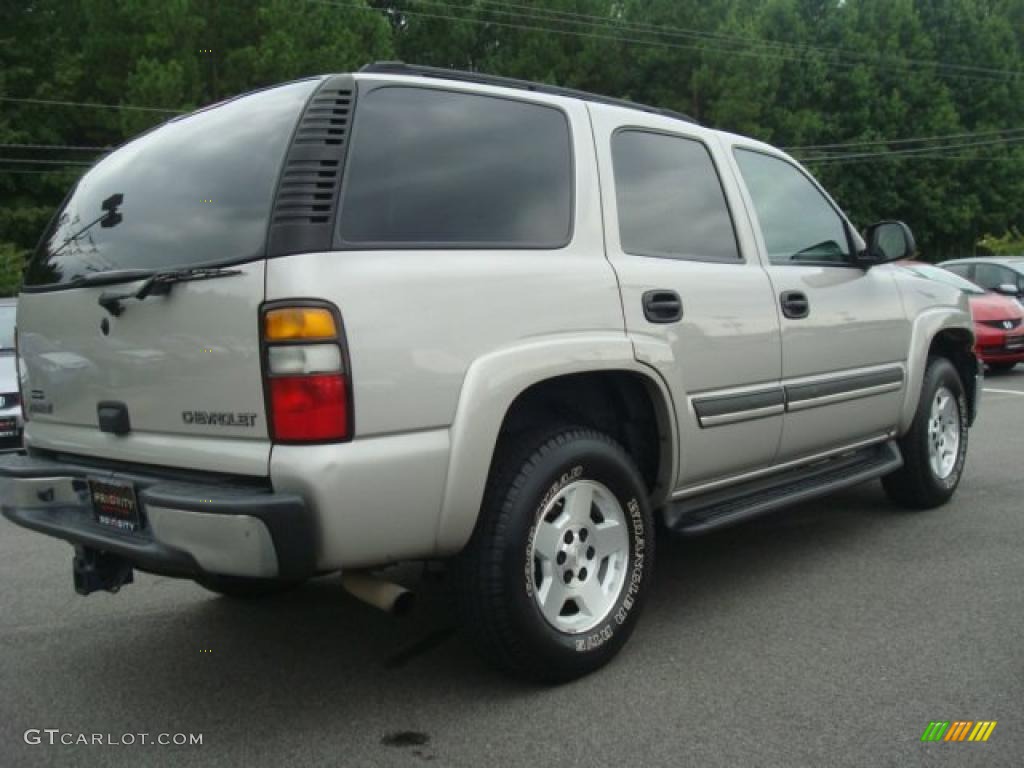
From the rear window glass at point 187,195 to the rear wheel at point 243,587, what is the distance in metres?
1.33

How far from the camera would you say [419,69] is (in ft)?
10.9

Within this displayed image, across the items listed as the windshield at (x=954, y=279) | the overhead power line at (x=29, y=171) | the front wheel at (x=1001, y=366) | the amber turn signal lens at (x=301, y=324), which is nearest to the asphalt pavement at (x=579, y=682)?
the amber turn signal lens at (x=301, y=324)

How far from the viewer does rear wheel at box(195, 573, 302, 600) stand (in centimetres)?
399

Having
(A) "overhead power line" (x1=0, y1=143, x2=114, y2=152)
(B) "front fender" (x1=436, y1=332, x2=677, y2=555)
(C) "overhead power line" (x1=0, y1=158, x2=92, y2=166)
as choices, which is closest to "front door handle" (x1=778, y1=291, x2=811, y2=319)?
(B) "front fender" (x1=436, y1=332, x2=677, y2=555)

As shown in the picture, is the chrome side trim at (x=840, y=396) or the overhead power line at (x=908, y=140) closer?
the chrome side trim at (x=840, y=396)

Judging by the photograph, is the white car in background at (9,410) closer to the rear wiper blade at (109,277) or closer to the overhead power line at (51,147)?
the rear wiper blade at (109,277)

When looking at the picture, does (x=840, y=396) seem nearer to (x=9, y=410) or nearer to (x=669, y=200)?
(x=669, y=200)

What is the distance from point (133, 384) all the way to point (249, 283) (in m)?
0.58

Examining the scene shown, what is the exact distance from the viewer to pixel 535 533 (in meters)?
3.17

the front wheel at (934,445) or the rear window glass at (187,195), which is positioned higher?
the rear window glass at (187,195)
